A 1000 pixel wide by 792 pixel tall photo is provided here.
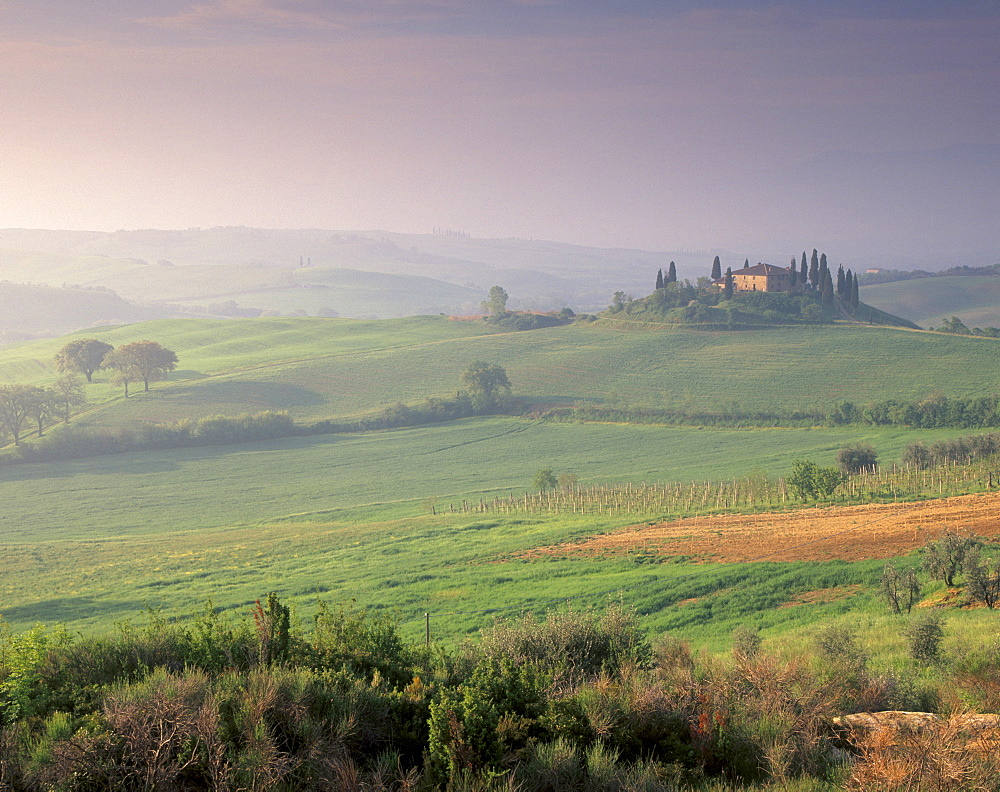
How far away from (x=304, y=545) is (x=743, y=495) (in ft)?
96.7

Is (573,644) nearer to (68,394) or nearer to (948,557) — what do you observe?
(948,557)

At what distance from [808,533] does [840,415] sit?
5796cm

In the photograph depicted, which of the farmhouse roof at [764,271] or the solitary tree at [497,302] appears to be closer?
the farmhouse roof at [764,271]

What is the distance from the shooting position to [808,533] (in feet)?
114

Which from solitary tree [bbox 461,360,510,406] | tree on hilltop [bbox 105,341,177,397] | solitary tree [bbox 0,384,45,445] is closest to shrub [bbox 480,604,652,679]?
solitary tree [bbox 461,360,510,406]

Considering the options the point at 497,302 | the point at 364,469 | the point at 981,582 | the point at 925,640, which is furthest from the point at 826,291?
the point at 925,640

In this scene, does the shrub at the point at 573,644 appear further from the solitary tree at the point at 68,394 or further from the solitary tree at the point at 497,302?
the solitary tree at the point at 497,302

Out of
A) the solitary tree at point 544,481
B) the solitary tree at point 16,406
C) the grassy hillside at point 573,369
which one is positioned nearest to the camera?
the solitary tree at point 544,481

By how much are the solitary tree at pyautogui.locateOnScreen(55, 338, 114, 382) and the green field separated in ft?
10.0

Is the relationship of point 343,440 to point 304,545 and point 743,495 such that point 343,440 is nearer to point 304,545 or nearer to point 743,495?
point 304,545

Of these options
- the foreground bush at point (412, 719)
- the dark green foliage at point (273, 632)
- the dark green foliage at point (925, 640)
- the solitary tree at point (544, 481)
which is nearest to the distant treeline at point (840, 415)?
the solitary tree at point (544, 481)

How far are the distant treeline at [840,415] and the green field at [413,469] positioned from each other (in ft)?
10.6

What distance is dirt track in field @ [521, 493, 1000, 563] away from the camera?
30.7 meters

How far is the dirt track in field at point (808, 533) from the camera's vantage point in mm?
30703
